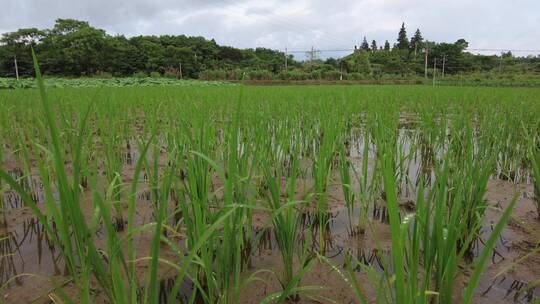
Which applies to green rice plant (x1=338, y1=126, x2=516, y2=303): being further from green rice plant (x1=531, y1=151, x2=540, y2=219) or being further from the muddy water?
green rice plant (x1=531, y1=151, x2=540, y2=219)

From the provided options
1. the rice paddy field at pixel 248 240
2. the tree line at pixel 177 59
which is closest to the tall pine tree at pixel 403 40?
the tree line at pixel 177 59

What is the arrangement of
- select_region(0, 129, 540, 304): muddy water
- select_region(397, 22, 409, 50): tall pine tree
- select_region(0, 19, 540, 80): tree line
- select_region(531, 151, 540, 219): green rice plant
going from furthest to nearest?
select_region(397, 22, 409, 50): tall pine tree
select_region(0, 19, 540, 80): tree line
select_region(531, 151, 540, 219): green rice plant
select_region(0, 129, 540, 304): muddy water

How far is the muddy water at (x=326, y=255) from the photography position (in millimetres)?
956

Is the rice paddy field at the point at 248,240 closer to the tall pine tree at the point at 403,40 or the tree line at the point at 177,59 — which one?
the tree line at the point at 177,59

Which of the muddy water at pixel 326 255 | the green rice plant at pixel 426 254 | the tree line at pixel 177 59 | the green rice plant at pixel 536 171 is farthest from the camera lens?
the tree line at pixel 177 59

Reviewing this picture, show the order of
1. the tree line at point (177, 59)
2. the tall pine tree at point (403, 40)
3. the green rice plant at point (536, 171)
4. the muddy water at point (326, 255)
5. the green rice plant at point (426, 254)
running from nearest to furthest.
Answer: the green rice plant at point (426, 254) < the muddy water at point (326, 255) < the green rice plant at point (536, 171) < the tree line at point (177, 59) < the tall pine tree at point (403, 40)

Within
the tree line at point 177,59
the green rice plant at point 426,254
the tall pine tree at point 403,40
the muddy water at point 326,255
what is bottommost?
the muddy water at point 326,255

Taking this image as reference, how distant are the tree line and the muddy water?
23.5m

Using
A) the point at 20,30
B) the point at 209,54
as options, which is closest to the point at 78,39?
the point at 20,30

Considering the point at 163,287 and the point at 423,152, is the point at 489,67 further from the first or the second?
the point at 163,287

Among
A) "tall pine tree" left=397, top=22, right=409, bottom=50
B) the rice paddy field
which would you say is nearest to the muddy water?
the rice paddy field

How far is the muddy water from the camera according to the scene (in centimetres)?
96

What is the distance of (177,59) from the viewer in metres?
34.4

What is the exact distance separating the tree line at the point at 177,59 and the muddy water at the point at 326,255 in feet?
77.2
